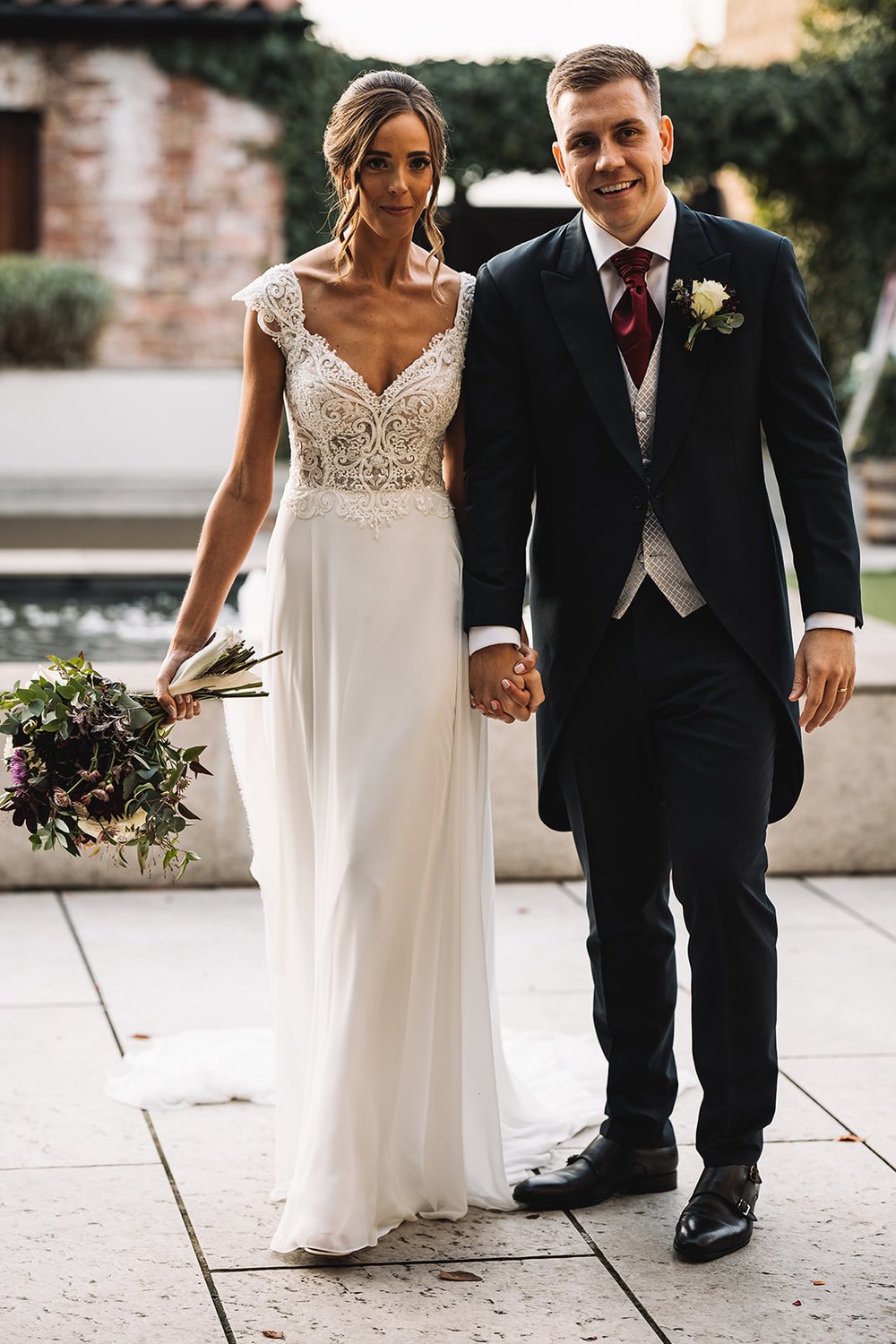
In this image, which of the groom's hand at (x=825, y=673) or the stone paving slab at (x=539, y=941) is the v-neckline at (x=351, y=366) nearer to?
the groom's hand at (x=825, y=673)

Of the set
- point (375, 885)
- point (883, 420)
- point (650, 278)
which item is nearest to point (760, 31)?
point (883, 420)

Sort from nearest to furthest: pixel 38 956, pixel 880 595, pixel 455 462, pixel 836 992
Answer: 1. pixel 455 462
2. pixel 836 992
3. pixel 38 956
4. pixel 880 595

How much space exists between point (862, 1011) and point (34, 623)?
168 inches

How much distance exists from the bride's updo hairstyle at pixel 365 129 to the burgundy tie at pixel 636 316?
0.37 m

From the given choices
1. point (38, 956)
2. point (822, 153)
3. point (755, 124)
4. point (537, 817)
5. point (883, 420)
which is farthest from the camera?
point (822, 153)

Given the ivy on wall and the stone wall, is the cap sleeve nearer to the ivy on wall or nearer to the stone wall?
the ivy on wall

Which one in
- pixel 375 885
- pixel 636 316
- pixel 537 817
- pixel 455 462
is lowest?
pixel 537 817

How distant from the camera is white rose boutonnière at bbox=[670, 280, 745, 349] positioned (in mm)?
3191

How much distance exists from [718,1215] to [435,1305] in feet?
1.92

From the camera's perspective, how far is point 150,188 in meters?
16.1

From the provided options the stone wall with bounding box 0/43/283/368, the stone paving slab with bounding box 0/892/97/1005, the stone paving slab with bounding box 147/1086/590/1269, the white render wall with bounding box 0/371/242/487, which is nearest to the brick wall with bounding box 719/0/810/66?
→ the stone wall with bounding box 0/43/283/368

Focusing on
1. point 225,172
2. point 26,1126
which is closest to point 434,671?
point 26,1126

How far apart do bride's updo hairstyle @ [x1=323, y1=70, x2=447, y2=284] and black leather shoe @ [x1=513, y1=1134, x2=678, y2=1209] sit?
1.87 m

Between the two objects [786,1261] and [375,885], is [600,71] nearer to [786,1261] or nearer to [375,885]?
[375,885]
